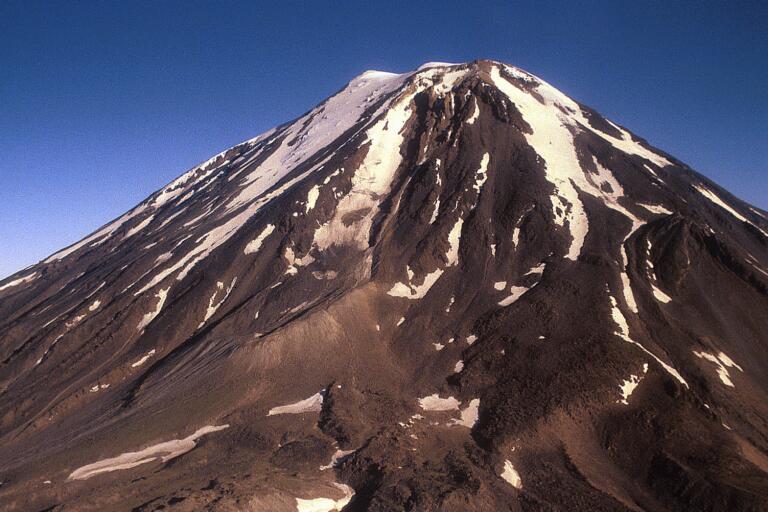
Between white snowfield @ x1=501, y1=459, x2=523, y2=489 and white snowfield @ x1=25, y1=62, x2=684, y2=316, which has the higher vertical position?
white snowfield @ x1=25, y1=62, x2=684, y2=316

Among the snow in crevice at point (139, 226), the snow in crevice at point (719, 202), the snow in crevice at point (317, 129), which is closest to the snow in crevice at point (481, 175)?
the snow in crevice at point (317, 129)

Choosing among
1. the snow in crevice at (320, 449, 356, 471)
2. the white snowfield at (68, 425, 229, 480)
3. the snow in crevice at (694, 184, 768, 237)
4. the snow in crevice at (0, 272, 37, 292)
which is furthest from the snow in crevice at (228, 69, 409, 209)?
the snow in crevice at (320, 449, 356, 471)

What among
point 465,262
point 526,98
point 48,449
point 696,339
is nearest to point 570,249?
point 465,262

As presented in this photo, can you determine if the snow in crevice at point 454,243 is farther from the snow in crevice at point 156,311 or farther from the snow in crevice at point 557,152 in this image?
the snow in crevice at point 156,311

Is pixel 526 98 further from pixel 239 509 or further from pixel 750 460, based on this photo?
pixel 239 509

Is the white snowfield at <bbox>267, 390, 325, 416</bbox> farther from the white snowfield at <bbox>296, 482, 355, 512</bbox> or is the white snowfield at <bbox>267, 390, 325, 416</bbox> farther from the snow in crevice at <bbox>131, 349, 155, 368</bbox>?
the snow in crevice at <bbox>131, 349, 155, 368</bbox>

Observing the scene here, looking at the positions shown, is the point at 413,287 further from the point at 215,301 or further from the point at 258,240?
the point at 215,301
